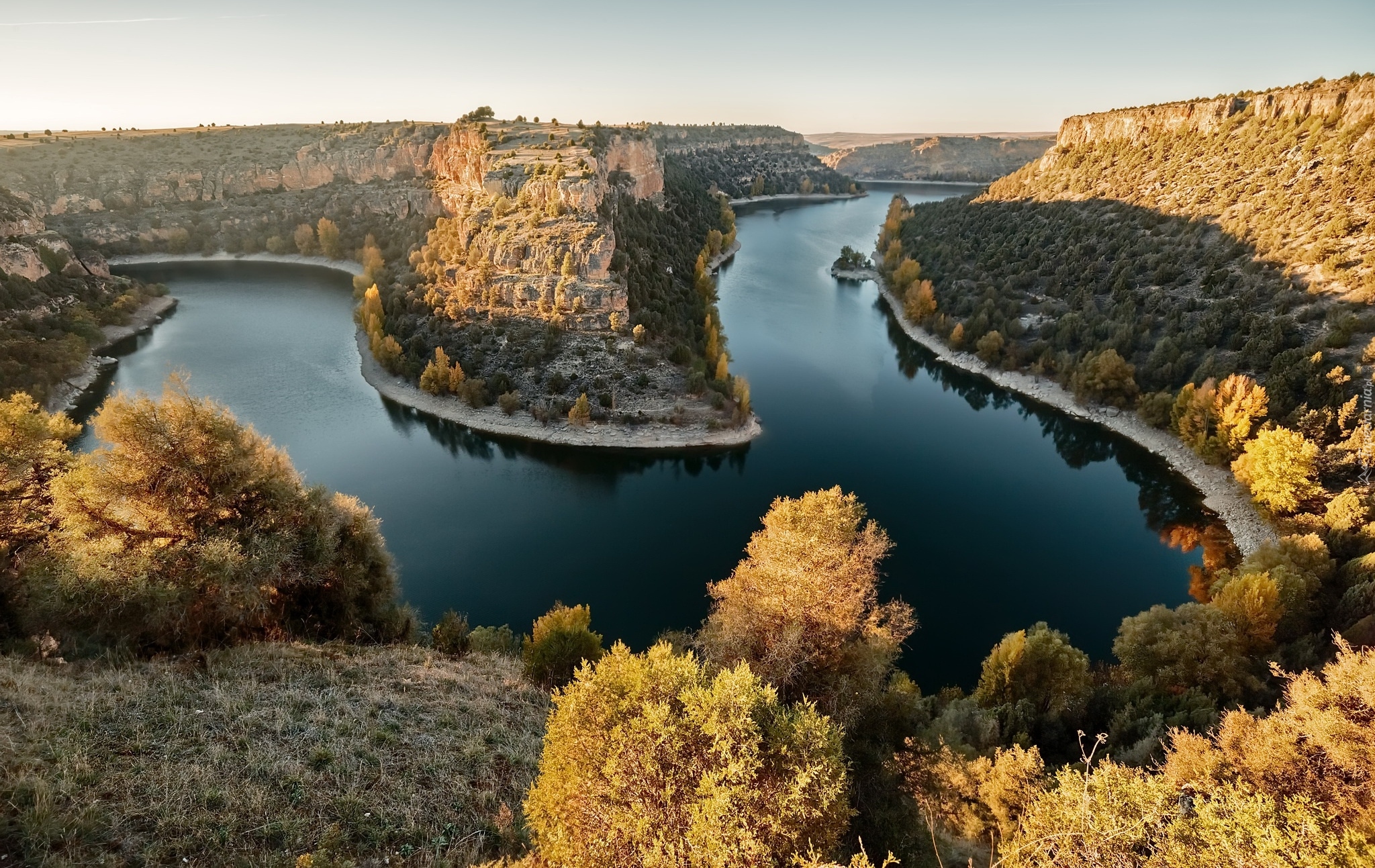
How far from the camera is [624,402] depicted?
3556 centimetres

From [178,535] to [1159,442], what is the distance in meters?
42.5

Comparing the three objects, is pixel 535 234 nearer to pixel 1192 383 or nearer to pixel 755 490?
pixel 755 490

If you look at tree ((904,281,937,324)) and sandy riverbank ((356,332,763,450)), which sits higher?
tree ((904,281,937,324))

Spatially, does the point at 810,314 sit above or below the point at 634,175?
below

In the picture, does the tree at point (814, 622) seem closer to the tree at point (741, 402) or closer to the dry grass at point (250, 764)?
the dry grass at point (250, 764)

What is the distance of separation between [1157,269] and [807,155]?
13433 centimetres

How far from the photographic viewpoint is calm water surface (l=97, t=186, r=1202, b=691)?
22578 millimetres

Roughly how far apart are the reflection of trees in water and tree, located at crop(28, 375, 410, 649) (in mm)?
18498

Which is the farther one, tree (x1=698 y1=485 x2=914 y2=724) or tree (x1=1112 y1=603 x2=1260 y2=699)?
tree (x1=1112 y1=603 x2=1260 y2=699)

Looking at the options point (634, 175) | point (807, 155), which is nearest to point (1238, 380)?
point (634, 175)

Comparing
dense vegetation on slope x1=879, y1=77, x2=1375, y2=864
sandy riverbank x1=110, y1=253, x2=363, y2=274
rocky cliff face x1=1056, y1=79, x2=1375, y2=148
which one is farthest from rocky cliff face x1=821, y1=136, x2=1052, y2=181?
sandy riverbank x1=110, y1=253, x2=363, y2=274

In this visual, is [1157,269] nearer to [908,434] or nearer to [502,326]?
[908,434]

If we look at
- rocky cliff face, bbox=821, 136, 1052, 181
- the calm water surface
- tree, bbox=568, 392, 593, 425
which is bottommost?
the calm water surface

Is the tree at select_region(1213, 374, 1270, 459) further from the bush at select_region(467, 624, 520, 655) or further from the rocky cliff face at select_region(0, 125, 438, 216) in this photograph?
the rocky cliff face at select_region(0, 125, 438, 216)
